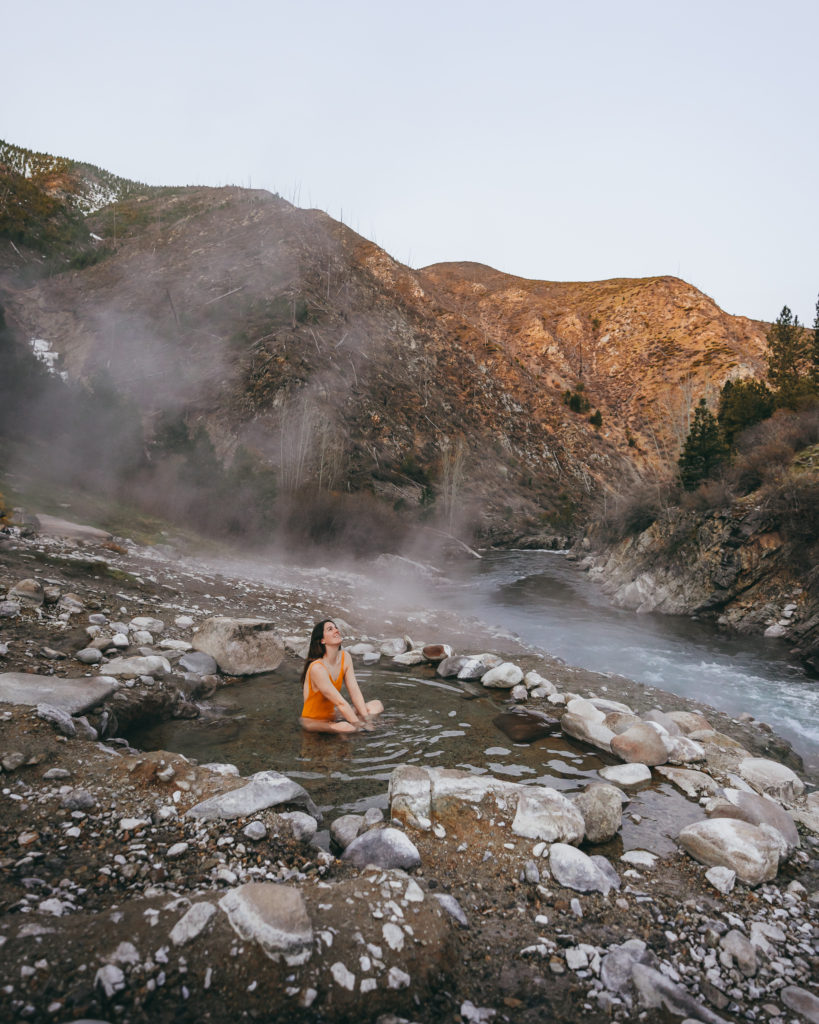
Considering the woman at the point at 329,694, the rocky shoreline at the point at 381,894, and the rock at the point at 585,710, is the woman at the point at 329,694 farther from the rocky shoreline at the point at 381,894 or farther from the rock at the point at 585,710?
the rock at the point at 585,710

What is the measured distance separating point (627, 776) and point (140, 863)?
3820 mm

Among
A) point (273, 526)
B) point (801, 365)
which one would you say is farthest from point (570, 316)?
point (273, 526)

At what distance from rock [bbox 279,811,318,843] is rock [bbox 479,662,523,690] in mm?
4236

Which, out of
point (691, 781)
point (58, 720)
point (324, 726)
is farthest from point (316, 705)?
point (691, 781)

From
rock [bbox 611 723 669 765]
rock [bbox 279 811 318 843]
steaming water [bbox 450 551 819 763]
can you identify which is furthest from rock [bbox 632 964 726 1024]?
steaming water [bbox 450 551 819 763]

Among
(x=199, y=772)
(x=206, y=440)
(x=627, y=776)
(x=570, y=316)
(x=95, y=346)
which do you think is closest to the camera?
(x=199, y=772)

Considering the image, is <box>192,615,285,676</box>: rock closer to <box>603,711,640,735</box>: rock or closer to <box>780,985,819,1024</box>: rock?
<box>603,711,640,735</box>: rock

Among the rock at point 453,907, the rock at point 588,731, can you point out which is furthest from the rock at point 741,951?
the rock at point 588,731

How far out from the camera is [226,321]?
44969 mm

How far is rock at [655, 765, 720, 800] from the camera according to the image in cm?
440

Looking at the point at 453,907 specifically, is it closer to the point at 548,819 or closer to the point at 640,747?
the point at 548,819

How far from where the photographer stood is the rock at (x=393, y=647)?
8586mm

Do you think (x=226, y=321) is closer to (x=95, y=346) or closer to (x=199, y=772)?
(x=95, y=346)

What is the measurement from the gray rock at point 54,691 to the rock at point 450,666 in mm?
4333
